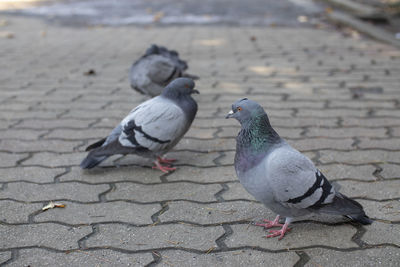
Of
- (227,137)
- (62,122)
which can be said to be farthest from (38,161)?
(227,137)

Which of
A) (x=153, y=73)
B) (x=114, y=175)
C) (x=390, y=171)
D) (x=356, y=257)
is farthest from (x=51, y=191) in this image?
(x=390, y=171)

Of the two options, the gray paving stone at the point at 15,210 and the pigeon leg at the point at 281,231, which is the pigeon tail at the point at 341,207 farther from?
the gray paving stone at the point at 15,210

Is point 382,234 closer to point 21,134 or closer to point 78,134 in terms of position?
point 78,134

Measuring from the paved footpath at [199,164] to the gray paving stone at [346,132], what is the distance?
0.9 inches

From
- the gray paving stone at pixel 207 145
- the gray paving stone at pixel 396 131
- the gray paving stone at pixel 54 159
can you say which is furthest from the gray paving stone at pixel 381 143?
the gray paving stone at pixel 54 159

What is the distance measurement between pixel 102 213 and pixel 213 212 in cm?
71

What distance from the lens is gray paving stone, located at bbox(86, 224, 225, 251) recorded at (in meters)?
2.67

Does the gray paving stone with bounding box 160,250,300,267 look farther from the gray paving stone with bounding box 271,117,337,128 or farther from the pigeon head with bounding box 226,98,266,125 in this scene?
the gray paving stone with bounding box 271,117,337,128

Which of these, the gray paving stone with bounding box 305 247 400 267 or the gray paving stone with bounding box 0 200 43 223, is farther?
the gray paving stone with bounding box 0 200 43 223

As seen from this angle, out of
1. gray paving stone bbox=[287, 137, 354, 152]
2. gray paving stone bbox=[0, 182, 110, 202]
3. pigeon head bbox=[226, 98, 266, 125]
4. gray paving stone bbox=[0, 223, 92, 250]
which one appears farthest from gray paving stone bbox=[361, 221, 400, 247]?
gray paving stone bbox=[0, 182, 110, 202]

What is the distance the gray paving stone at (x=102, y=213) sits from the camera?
2.94 metres

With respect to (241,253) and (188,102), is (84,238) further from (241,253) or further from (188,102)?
(188,102)

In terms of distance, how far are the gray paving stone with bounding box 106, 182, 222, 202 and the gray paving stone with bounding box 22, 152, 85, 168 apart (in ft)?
1.95

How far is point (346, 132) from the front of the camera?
4.27 m
